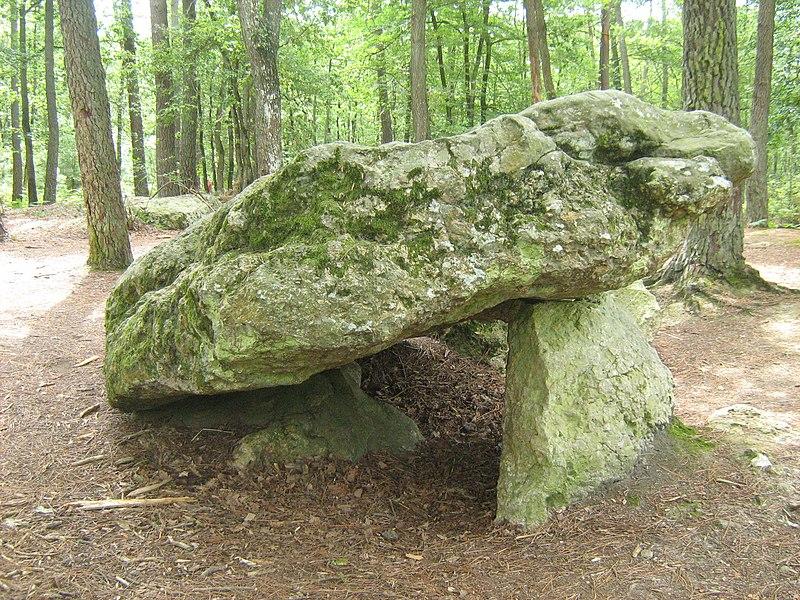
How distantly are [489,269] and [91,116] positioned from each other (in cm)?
759

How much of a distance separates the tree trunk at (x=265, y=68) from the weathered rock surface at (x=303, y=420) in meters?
5.90

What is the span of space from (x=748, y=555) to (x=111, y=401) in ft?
13.6

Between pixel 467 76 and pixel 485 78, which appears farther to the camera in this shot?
pixel 467 76

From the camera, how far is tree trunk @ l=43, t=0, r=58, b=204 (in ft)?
58.6

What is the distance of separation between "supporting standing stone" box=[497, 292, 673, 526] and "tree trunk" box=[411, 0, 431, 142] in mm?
8165

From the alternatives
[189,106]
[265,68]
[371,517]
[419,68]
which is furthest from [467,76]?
[371,517]

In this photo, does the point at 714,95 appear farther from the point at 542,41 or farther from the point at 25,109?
the point at 25,109

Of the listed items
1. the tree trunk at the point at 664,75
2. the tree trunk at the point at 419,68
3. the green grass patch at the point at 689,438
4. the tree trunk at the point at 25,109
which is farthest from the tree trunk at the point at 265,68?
the tree trunk at the point at 664,75

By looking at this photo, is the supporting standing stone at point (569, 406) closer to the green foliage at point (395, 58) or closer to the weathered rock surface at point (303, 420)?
the weathered rock surface at point (303, 420)

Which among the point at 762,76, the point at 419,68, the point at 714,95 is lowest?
the point at 714,95

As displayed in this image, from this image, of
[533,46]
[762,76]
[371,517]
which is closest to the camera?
[371,517]

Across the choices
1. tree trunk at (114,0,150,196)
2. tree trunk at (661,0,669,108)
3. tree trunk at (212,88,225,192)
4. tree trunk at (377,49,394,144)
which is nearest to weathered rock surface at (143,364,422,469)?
tree trunk at (212,88,225,192)

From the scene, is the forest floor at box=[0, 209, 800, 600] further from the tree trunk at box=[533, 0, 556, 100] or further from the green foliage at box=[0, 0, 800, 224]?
the green foliage at box=[0, 0, 800, 224]

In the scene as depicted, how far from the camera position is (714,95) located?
304 inches
